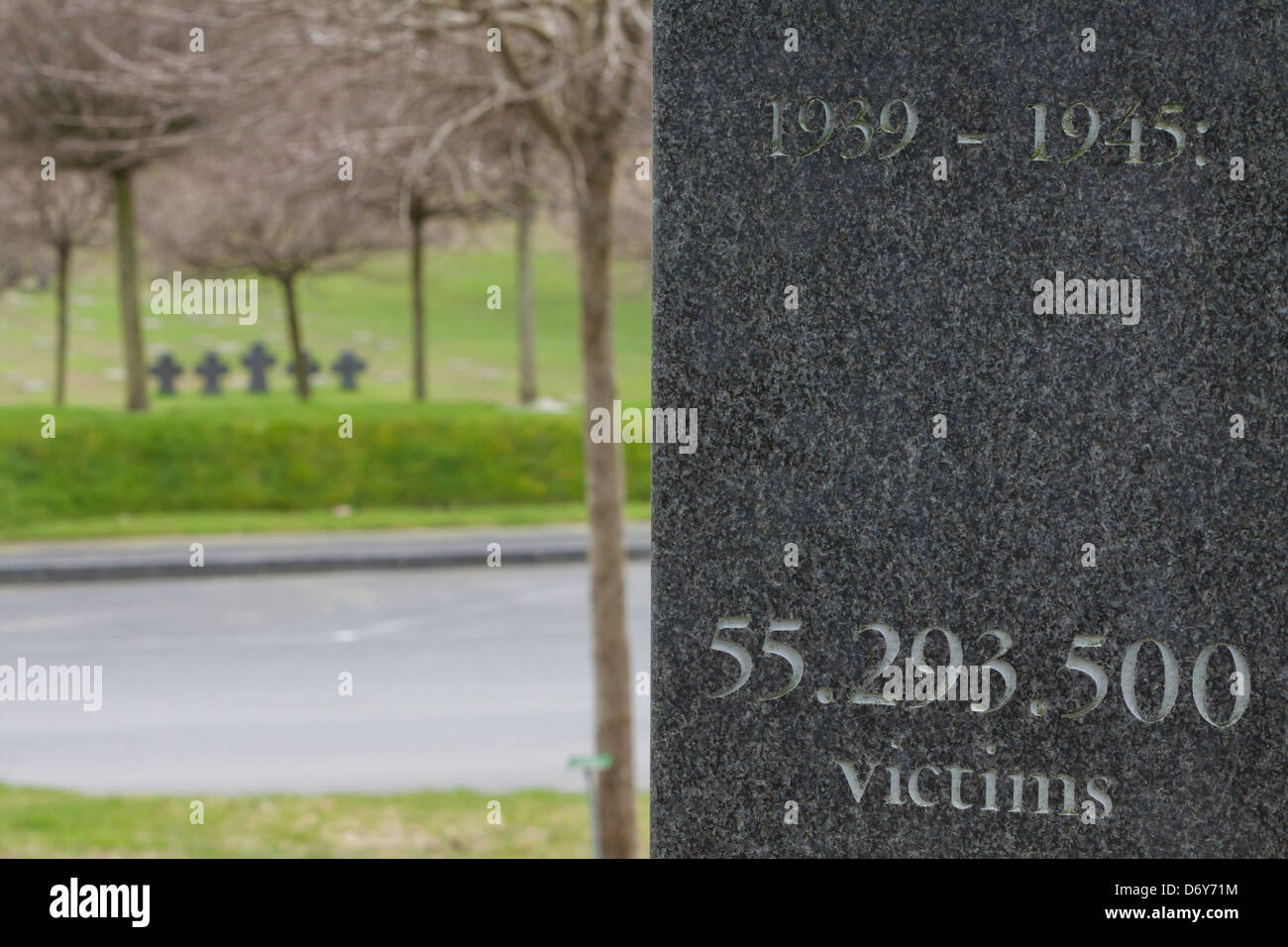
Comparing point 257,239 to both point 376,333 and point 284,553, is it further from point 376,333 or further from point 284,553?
point 376,333

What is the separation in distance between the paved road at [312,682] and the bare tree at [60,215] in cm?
890

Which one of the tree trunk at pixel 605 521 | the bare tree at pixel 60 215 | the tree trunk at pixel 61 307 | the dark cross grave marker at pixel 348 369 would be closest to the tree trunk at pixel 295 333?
the bare tree at pixel 60 215

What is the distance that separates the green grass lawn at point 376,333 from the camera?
30.7 m

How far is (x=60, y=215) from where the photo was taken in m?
22.0

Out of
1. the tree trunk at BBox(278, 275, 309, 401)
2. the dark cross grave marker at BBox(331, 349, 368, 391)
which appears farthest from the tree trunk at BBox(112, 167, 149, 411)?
the dark cross grave marker at BBox(331, 349, 368, 391)

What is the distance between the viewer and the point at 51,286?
138ft

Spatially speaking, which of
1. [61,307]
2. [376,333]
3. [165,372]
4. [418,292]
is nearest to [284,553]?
[418,292]

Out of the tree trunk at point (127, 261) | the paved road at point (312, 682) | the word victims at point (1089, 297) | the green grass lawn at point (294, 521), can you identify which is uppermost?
the tree trunk at point (127, 261)

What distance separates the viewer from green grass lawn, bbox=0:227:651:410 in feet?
101

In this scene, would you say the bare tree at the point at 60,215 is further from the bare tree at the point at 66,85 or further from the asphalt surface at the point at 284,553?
the asphalt surface at the point at 284,553

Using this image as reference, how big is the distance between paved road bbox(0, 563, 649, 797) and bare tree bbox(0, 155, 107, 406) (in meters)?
8.90

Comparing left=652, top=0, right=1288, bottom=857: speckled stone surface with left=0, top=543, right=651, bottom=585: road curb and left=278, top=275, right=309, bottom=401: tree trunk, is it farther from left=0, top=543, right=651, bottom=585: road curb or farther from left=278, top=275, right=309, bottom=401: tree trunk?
left=278, top=275, right=309, bottom=401: tree trunk

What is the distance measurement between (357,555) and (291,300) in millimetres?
7435
